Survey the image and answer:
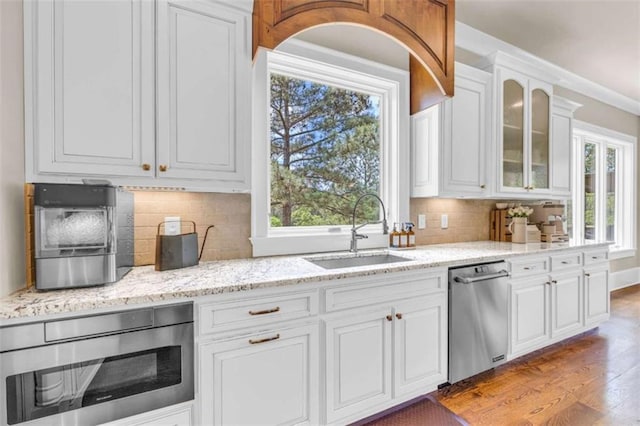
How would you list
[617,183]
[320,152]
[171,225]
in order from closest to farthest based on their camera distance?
[171,225]
[320,152]
[617,183]

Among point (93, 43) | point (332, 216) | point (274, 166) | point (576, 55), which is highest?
point (576, 55)

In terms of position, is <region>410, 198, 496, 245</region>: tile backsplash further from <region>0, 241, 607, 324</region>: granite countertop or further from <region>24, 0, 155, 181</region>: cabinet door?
<region>24, 0, 155, 181</region>: cabinet door

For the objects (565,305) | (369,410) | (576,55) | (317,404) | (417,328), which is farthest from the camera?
(576,55)

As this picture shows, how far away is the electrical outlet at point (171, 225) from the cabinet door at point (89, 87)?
41cm

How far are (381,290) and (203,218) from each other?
1.16m

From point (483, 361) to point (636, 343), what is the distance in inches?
75.4

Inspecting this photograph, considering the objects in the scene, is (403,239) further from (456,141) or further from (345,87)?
(345,87)

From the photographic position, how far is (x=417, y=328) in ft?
6.26

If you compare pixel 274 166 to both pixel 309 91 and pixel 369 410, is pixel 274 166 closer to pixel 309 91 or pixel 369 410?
pixel 309 91

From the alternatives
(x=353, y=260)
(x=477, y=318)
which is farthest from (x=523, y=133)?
(x=353, y=260)

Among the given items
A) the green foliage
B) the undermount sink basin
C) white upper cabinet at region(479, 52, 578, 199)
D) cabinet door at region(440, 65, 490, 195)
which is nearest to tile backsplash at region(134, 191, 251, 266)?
the green foliage

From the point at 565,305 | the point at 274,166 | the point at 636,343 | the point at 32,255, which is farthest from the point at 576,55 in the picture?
the point at 32,255

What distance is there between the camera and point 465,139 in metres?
2.70

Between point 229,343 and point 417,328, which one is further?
point 417,328
